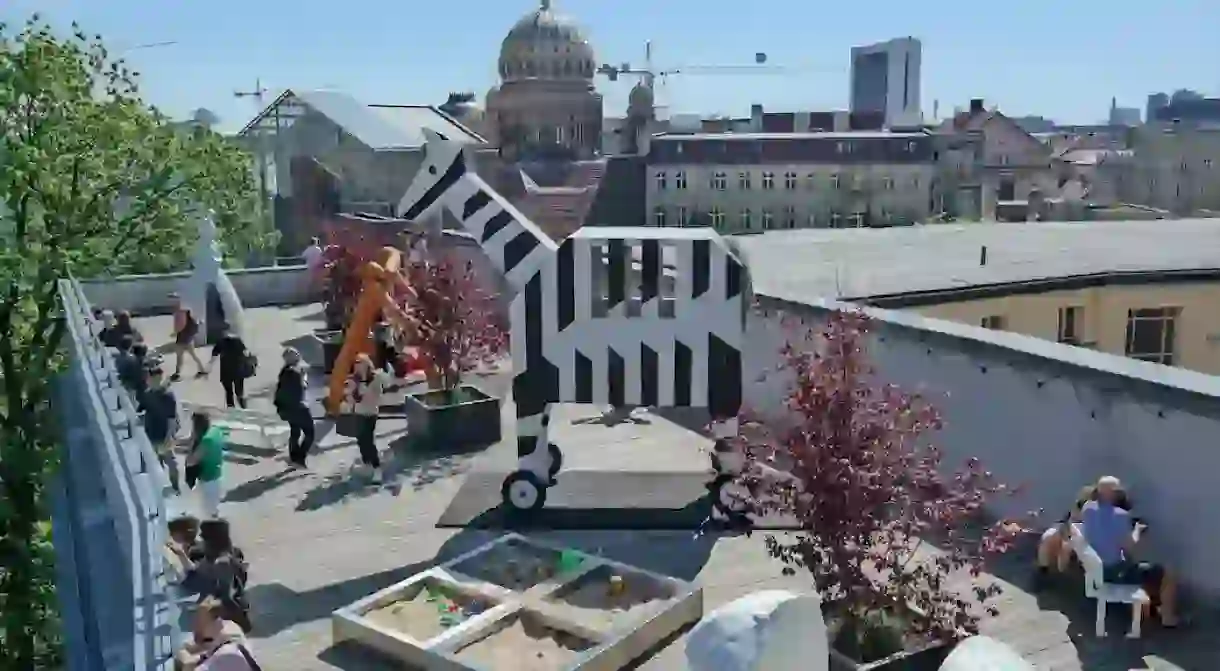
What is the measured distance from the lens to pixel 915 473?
23.8ft

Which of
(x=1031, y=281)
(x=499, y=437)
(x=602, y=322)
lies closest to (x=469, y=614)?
(x=602, y=322)

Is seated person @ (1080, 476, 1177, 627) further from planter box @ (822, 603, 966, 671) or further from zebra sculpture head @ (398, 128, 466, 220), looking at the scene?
zebra sculpture head @ (398, 128, 466, 220)

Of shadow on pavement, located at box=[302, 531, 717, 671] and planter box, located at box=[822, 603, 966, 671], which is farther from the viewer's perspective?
shadow on pavement, located at box=[302, 531, 717, 671]

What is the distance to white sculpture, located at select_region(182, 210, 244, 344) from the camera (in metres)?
19.5

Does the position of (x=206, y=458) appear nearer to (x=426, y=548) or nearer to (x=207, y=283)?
(x=426, y=548)

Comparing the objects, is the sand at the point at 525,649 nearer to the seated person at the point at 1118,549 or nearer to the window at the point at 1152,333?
the seated person at the point at 1118,549

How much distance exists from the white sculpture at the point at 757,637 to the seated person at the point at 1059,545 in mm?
4789

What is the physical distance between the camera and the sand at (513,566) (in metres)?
9.53

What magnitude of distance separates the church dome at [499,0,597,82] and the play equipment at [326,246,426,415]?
82394mm

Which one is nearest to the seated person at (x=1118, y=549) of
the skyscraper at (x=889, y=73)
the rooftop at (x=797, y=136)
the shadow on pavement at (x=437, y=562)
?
the shadow on pavement at (x=437, y=562)

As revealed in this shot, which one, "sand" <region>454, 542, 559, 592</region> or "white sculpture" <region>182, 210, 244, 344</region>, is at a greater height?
"white sculpture" <region>182, 210, 244, 344</region>

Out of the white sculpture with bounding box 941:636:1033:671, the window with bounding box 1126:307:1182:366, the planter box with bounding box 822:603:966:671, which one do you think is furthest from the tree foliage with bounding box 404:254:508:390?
the white sculpture with bounding box 941:636:1033:671

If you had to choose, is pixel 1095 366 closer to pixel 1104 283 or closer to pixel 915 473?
pixel 915 473

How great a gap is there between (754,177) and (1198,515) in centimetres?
7766
